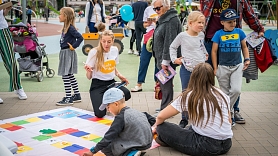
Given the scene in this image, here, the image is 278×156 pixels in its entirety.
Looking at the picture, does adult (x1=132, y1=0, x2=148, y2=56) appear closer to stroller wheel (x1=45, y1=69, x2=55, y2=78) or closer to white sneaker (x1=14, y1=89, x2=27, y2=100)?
stroller wheel (x1=45, y1=69, x2=55, y2=78)

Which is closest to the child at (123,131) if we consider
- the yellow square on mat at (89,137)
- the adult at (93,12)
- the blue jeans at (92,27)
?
the yellow square on mat at (89,137)

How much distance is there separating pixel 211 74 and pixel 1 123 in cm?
324

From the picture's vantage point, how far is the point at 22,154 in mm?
4672

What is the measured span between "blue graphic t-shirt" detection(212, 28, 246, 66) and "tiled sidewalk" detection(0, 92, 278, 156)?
967 millimetres

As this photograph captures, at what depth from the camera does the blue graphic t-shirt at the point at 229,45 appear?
554 cm

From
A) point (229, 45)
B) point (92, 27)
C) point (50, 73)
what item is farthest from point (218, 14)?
point (92, 27)

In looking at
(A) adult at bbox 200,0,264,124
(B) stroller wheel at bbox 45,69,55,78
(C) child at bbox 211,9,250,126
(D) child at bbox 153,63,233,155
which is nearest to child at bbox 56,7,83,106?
(A) adult at bbox 200,0,264,124

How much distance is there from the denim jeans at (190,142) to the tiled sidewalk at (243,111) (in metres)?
0.14

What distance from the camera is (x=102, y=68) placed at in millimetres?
6301

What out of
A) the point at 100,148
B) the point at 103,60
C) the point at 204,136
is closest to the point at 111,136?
the point at 100,148

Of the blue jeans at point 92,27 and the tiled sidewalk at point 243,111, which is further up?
the blue jeans at point 92,27

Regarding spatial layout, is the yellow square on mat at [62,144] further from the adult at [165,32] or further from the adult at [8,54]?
the adult at [8,54]

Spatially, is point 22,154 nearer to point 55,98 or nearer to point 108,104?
point 108,104

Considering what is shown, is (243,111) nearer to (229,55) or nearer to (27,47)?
(229,55)
